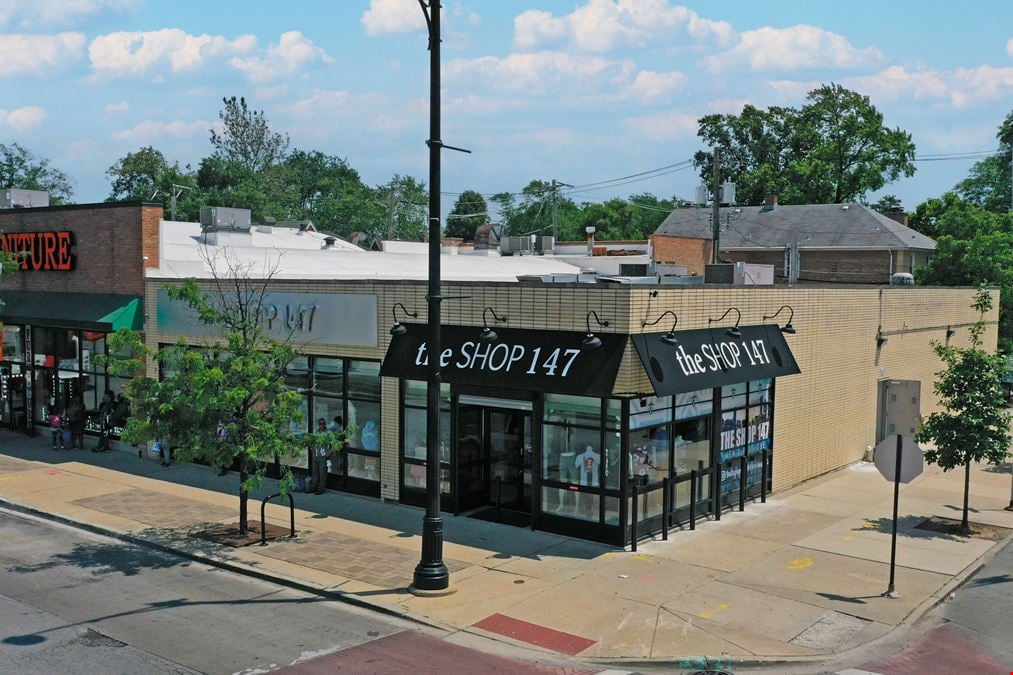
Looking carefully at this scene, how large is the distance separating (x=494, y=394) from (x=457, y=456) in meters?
1.48

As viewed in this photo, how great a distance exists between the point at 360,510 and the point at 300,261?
1112 centimetres

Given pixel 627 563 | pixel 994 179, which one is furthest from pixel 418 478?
pixel 994 179

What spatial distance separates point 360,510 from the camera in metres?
18.8

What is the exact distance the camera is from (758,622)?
494 inches

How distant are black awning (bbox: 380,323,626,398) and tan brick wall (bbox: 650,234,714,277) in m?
25.4

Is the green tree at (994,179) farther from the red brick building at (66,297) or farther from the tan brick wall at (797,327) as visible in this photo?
the red brick building at (66,297)

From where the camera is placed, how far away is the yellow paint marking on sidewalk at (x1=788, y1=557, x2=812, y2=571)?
49.6ft

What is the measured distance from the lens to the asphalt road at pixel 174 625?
11.1 metres

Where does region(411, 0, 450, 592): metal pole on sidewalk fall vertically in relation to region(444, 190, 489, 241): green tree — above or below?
below

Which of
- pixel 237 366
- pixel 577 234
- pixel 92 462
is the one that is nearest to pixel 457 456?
pixel 237 366

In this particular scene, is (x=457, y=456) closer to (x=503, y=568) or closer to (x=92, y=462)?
(x=503, y=568)

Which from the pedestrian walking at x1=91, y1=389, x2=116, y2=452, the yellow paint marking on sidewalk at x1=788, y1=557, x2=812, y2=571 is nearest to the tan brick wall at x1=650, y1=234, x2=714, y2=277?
the pedestrian walking at x1=91, y1=389, x2=116, y2=452

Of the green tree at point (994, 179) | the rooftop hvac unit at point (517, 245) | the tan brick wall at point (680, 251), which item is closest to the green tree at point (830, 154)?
the green tree at point (994, 179)

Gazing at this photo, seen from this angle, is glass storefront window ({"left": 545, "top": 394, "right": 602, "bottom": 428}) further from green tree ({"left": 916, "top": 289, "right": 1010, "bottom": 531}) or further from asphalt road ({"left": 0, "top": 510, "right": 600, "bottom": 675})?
green tree ({"left": 916, "top": 289, "right": 1010, "bottom": 531})
